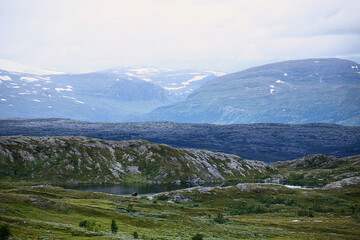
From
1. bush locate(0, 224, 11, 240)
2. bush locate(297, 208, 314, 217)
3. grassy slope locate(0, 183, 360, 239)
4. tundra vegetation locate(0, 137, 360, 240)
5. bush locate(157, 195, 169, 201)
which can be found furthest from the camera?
bush locate(157, 195, 169, 201)

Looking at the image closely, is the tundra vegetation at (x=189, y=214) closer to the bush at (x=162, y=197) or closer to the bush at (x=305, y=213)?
the bush at (x=305, y=213)

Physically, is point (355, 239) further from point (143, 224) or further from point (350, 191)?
point (350, 191)

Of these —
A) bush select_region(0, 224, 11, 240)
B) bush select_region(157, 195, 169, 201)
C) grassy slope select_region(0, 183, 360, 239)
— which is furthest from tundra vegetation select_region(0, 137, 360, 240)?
bush select_region(0, 224, 11, 240)

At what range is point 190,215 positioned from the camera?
115812mm

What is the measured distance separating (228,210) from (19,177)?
4525 inches

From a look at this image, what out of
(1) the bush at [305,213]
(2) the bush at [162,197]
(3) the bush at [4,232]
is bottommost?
(1) the bush at [305,213]

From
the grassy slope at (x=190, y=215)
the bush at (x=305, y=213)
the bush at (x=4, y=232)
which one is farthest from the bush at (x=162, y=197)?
the bush at (x=4, y=232)

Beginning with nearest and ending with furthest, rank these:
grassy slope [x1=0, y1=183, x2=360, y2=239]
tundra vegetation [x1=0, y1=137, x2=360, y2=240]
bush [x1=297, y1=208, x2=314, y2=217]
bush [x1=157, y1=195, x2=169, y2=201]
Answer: grassy slope [x1=0, y1=183, x2=360, y2=239] → tundra vegetation [x1=0, y1=137, x2=360, y2=240] → bush [x1=297, y1=208, x2=314, y2=217] → bush [x1=157, y1=195, x2=169, y2=201]

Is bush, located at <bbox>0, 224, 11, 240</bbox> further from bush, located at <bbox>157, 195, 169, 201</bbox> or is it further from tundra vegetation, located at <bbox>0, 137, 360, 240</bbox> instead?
bush, located at <bbox>157, 195, 169, 201</bbox>

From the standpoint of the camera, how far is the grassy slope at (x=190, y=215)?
213 ft

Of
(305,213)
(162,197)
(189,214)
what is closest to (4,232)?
(189,214)

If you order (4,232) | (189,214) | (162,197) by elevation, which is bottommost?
(162,197)

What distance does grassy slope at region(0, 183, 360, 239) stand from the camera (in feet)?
213

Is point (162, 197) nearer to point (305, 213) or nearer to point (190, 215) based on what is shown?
point (190, 215)
